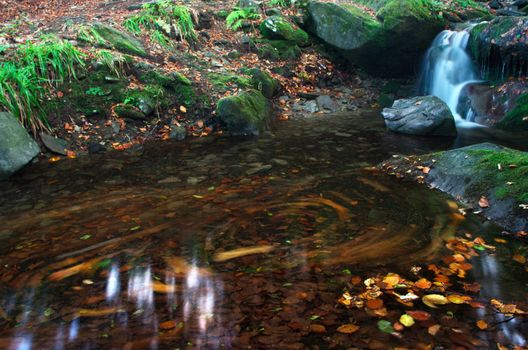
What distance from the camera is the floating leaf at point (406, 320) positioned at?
249cm

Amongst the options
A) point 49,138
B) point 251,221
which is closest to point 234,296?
point 251,221

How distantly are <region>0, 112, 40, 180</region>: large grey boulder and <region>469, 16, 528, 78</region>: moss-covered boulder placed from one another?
916 centimetres

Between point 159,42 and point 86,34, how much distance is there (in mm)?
1648

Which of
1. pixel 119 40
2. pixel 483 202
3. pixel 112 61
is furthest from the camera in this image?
pixel 119 40

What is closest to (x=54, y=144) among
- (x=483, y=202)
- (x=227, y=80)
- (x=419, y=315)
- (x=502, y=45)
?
(x=227, y=80)

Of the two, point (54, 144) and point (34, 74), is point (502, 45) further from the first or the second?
point (34, 74)

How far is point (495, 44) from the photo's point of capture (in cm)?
889

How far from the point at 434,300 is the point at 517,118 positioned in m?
6.94

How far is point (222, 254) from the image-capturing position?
342cm

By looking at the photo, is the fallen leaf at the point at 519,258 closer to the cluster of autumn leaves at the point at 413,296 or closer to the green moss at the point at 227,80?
the cluster of autumn leaves at the point at 413,296

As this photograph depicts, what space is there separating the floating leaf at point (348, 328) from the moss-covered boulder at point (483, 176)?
2.21 meters

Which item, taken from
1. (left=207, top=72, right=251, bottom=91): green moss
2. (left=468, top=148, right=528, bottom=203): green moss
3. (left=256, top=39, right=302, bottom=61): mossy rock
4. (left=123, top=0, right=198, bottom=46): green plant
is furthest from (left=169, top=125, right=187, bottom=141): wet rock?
(left=468, top=148, right=528, bottom=203): green moss

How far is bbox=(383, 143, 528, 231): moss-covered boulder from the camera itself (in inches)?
156

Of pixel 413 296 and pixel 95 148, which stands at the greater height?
pixel 413 296
